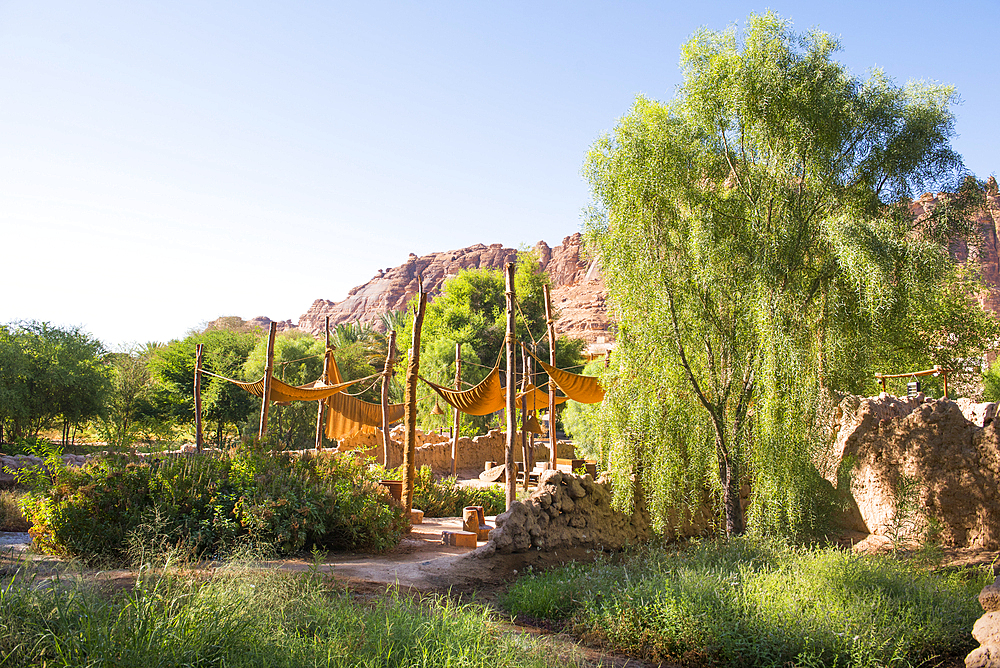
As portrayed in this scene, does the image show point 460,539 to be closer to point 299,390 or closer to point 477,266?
point 299,390

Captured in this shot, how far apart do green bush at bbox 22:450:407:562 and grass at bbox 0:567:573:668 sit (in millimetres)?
2183

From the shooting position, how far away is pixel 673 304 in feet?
26.8

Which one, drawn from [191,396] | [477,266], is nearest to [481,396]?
[191,396]

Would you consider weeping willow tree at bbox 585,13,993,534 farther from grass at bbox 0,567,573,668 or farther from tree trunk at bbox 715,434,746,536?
grass at bbox 0,567,573,668

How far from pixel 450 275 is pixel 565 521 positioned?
8112cm

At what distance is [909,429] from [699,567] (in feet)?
13.4

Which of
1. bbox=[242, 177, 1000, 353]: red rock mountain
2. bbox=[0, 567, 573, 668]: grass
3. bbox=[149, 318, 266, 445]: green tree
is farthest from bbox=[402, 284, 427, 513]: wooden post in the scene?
bbox=[242, 177, 1000, 353]: red rock mountain

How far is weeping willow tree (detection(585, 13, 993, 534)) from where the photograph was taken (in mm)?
7770

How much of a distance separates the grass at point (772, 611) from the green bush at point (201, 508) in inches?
106

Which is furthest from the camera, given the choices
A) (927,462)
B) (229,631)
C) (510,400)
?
(510,400)

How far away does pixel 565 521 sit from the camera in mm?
8305

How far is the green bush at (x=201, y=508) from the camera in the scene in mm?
6367

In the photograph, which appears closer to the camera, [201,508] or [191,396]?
[201,508]

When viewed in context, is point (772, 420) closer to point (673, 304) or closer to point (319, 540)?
point (673, 304)
